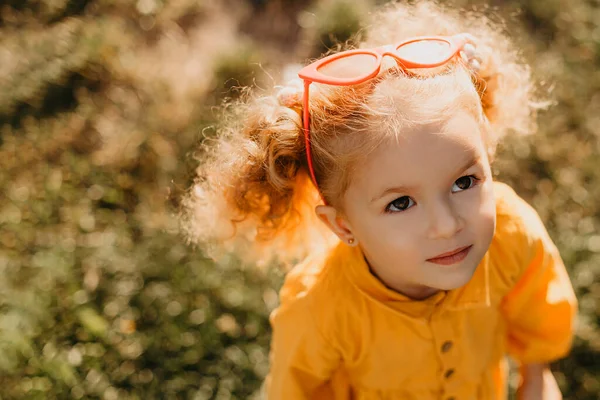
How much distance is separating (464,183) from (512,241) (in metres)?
0.34

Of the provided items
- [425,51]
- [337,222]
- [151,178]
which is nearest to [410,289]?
[337,222]

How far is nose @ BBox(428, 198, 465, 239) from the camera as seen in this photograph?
51.6 inches

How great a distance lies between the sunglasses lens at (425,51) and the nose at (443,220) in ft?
1.04

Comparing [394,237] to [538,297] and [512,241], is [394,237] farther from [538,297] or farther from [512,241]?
[538,297]

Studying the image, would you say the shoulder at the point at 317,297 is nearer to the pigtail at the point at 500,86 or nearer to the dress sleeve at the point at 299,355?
the dress sleeve at the point at 299,355

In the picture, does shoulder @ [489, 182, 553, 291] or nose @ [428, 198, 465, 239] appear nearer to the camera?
nose @ [428, 198, 465, 239]

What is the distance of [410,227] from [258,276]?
1.57 meters

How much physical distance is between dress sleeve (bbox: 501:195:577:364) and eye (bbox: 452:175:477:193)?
1.08ft

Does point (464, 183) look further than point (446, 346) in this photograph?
No

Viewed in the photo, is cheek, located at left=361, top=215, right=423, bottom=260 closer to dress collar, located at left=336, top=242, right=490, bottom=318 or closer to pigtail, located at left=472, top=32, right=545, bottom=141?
dress collar, located at left=336, top=242, right=490, bottom=318

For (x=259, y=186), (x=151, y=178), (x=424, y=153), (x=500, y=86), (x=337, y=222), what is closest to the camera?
(x=424, y=153)

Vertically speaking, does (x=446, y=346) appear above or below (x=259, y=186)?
below

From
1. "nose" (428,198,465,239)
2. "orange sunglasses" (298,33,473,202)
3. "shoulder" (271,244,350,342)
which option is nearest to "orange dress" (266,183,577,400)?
"shoulder" (271,244,350,342)

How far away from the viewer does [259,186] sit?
165 centimetres
